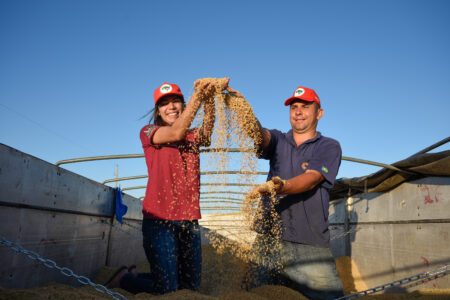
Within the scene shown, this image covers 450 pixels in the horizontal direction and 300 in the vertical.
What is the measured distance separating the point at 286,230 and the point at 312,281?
416 mm

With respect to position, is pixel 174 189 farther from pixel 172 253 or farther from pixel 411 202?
pixel 411 202

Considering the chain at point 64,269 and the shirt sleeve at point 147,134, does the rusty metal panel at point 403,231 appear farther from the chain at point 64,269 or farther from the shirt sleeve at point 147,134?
the chain at point 64,269

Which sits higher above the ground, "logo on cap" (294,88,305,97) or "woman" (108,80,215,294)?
"logo on cap" (294,88,305,97)

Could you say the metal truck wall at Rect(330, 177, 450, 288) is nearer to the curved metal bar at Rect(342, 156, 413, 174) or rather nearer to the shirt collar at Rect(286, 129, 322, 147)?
the curved metal bar at Rect(342, 156, 413, 174)

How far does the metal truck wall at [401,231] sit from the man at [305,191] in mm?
2016

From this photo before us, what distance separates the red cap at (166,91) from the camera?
9.27ft

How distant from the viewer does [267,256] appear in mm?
2941

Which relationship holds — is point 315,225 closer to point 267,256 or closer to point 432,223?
point 267,256

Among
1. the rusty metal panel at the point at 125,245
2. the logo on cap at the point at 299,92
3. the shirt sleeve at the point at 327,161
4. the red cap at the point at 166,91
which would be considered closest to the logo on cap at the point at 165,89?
the red cap at the point at 166,91

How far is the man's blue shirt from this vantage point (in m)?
2.86

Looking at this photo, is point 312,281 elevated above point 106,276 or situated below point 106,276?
above

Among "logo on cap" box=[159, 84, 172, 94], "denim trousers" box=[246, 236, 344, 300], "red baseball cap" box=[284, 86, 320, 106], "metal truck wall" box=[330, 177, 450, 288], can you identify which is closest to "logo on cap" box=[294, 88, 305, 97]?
"red baseball cap" box=[284, 86, 320, 106]

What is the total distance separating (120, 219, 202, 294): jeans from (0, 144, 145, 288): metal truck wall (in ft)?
3.26

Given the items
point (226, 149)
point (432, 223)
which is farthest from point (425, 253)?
point (226, 149)
